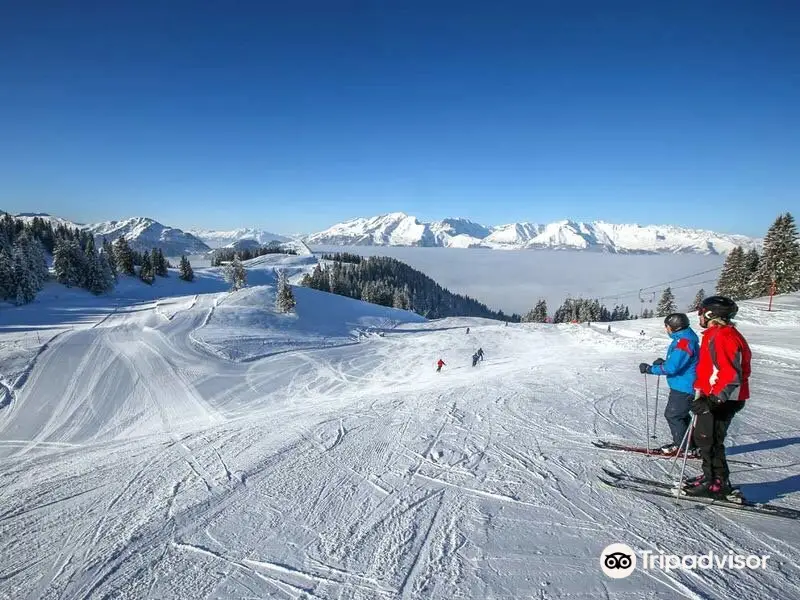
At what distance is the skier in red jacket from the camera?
4.37m

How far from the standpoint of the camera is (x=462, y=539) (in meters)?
4.22

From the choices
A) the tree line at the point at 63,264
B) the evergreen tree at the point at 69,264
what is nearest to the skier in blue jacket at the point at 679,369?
the tree line at the point at 63,264

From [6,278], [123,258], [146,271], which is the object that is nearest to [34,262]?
[6,278]

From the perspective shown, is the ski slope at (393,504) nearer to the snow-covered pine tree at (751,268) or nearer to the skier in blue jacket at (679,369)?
the skier in blue jacket at (679,369)

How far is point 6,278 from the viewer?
4497cm

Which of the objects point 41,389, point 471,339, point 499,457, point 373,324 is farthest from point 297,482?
point 373,324

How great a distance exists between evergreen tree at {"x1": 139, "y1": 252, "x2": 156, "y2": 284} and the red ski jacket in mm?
90776

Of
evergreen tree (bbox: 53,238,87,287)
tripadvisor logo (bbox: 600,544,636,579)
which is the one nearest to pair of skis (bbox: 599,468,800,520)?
tripadvisor logo (bbox: 600,544,636,579)

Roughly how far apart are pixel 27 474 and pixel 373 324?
43917mm

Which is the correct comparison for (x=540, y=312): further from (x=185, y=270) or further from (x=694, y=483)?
(x=185, y=270)

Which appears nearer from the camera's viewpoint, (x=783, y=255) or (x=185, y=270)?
(x=783, y=255)

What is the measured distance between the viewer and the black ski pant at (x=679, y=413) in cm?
578

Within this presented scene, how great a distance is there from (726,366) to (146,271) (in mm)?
91668

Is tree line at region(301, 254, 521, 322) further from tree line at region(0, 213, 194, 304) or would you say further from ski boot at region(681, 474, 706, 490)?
ski boot at region(681, 474, 706, 490)
